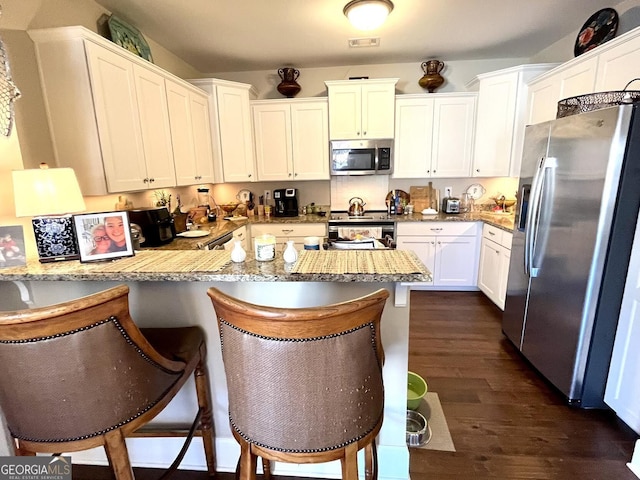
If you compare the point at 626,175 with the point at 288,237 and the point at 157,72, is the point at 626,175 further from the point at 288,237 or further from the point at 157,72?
the point at 157,72

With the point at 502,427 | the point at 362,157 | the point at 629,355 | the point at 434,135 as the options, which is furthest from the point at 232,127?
the point at 629,355

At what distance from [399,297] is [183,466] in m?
1.38

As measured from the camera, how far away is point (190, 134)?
3025 millimetres

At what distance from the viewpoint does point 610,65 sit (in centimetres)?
220

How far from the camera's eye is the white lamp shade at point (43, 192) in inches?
56.5

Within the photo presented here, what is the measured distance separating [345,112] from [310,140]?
527 mm

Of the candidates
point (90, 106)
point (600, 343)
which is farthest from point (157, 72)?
point (600, 343)

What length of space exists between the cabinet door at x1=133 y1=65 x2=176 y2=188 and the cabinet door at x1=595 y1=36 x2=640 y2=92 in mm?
3352

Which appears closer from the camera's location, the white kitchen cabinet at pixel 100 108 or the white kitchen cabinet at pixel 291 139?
the white kitchen cabinet at pixel 100 108

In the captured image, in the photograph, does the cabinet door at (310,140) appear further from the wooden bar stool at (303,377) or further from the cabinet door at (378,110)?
the wooden bar stool at (303,377)

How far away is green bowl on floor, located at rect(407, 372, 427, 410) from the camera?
5.76ft

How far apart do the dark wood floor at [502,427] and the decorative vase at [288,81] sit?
3.15 m

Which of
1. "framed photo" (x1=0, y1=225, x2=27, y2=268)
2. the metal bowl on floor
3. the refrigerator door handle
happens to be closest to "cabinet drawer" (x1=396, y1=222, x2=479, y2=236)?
the refrigerator door handle

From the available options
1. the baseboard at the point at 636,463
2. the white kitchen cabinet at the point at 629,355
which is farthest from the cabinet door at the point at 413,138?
the baseboard at the point at 636,463
